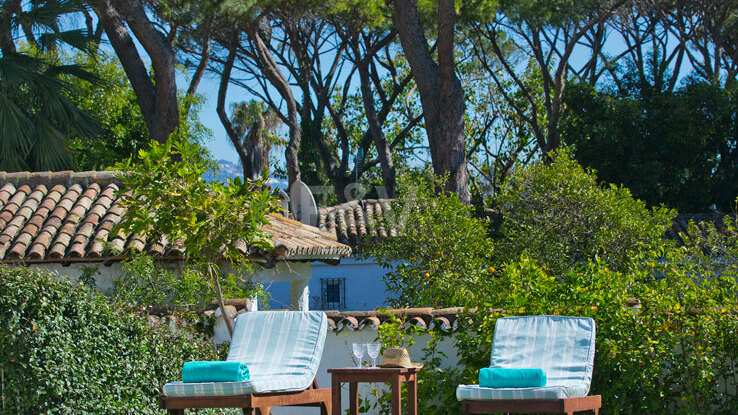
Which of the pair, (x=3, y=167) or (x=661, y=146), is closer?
(x=3, y=167)

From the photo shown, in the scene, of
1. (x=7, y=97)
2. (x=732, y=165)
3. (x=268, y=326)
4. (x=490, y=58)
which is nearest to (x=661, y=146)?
(x=732, y=165)

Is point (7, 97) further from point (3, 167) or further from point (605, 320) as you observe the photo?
point (605, 320)

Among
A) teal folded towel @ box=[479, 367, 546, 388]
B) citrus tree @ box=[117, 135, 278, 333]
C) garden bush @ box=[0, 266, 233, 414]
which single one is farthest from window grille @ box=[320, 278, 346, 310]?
teal folded towel @ box=[479, 367, 546, 388]

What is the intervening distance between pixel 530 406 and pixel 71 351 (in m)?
3.08

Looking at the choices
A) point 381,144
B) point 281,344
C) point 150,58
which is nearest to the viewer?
point 281,344

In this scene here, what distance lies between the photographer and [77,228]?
10.4m

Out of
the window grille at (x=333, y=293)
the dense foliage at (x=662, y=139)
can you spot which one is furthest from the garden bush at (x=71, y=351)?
the dense foliage at (x=662, y=139)

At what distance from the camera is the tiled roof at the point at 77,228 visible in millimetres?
9711

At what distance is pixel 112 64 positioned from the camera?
943 inches

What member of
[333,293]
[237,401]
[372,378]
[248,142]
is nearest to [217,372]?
[237,401]

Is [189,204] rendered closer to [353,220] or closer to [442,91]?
[442,91]

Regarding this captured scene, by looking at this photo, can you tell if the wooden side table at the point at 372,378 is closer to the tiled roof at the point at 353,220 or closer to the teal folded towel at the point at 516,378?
the teal folded towel at the point at 516,378

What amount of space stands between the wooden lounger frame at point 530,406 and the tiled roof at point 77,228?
500 centimetres

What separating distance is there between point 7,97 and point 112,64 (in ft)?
31.4
